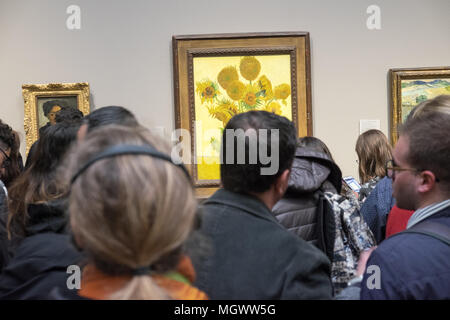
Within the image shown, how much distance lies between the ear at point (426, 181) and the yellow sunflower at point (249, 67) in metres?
3.22

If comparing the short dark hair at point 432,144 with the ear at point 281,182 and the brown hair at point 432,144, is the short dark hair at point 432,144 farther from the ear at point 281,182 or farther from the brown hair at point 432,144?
the ear at point 281,182

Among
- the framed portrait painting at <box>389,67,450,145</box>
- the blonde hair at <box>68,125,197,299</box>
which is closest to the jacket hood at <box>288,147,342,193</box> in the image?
the blonde hair at <box>68,125,197,299</box>

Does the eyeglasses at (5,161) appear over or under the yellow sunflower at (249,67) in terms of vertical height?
under

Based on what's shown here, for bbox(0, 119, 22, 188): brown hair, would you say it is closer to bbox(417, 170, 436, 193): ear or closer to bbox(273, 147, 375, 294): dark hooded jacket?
bbox(273, 147, 375, 294): dark hooded jacket

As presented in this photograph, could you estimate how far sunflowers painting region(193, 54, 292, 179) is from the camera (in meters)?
4.59

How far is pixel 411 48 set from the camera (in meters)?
4.69

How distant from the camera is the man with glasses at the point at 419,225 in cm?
Answer: 132

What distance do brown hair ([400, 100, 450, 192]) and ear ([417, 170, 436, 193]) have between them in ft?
0.06

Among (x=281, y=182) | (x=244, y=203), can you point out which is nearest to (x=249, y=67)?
(x=281, y=182)

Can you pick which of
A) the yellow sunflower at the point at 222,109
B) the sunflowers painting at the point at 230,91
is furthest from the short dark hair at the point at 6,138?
the yellow sunflower at the point at 222,109

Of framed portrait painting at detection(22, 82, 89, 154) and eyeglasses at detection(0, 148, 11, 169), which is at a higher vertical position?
framed portrait painting at detection(22, 82, 89, 154)

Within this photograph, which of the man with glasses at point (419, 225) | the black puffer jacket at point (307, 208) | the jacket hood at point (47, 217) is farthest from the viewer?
the black puffer jacket at point (307, 208)
